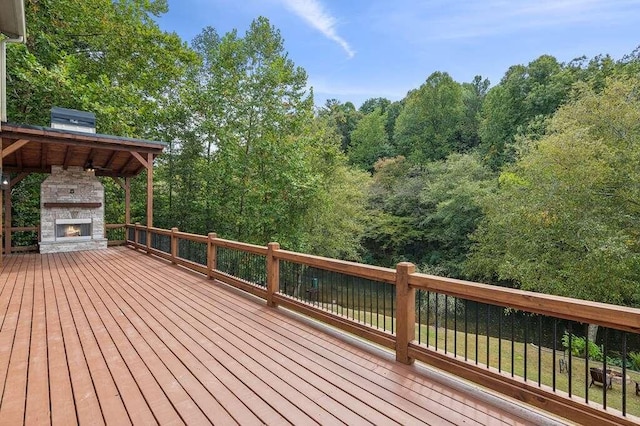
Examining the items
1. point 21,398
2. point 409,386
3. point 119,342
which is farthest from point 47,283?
point 409,386

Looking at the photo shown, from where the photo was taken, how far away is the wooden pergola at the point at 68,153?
23.0 feet

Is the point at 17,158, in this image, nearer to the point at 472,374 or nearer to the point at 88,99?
the point at 88,99

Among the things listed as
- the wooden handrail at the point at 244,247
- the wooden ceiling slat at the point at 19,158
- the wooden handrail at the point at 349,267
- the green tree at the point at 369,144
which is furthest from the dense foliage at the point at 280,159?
the green tree at the point at 369,144

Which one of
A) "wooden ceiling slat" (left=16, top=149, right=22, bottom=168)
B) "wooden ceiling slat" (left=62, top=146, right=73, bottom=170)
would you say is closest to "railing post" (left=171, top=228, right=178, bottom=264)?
"wooden ceiling slat" (left=62, top=146, right=73, bottom=170)

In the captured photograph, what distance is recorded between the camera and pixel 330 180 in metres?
16.9

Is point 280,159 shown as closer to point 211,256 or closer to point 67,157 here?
point 67,157

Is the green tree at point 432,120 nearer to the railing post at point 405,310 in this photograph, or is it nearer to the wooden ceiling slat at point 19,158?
the wooden ceiling slat at point 19,158

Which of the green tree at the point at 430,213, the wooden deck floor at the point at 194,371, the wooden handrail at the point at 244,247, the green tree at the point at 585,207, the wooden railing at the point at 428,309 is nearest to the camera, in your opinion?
the wooden railing at the point at 428,309

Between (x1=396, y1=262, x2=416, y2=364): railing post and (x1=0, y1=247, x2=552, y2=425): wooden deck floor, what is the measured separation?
0.12 meters

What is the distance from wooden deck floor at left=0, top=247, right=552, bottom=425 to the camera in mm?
2088

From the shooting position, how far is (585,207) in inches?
404

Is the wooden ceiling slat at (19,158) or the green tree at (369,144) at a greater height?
the green tree at (369,144)

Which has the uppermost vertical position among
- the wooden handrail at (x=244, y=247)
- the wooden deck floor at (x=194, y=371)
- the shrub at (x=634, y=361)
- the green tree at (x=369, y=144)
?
the green tree at (x=369, y=144)

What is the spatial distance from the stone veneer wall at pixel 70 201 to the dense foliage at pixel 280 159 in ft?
7.50
